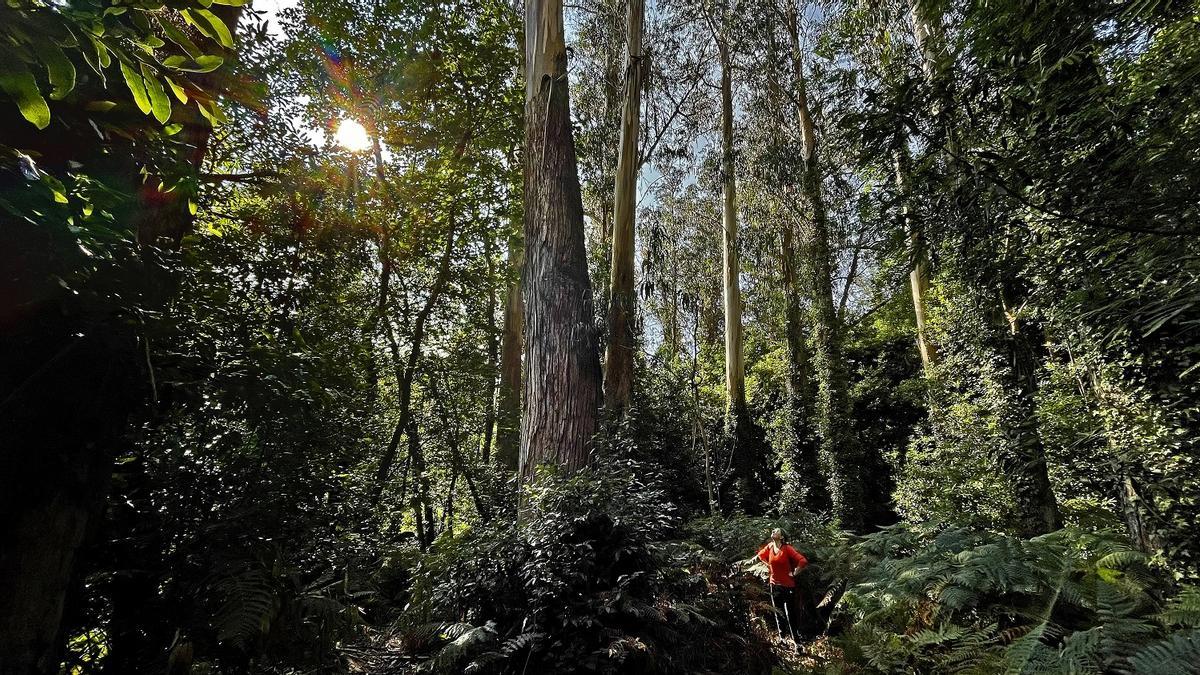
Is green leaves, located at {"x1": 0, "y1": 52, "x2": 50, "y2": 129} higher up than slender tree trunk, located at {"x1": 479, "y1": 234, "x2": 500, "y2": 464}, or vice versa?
slender tree trunk, located at {"x1": 479, "y1": 234, "x2": 500, "y2": 464}

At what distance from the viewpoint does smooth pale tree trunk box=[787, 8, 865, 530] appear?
10.7 meters

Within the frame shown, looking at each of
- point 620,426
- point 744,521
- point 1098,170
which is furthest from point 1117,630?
point 744,521

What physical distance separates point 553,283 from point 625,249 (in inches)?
110

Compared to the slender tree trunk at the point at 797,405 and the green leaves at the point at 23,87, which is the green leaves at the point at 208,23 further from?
the slender tree trunk at the point at 797,405

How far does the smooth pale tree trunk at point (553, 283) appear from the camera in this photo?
174 inches

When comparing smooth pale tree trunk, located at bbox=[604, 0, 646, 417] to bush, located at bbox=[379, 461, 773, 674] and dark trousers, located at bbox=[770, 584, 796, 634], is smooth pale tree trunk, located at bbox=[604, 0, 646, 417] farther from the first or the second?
bush, located at bbox=[379, 461, 773, 674]

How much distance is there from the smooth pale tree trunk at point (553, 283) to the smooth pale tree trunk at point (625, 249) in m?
2.18

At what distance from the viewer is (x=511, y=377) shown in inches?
456

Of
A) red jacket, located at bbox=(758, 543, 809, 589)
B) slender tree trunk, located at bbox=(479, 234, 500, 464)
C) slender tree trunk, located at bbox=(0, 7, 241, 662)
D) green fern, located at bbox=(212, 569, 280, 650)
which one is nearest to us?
slender tree trunk, located at bbox=(0, 7, 241, 662)

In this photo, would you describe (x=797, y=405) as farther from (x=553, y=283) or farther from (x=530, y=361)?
(x=530, y=361)

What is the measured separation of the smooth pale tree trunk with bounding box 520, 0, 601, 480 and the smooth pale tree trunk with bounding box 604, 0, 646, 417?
218 cm

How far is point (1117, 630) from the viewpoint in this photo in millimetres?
Answer: 2760

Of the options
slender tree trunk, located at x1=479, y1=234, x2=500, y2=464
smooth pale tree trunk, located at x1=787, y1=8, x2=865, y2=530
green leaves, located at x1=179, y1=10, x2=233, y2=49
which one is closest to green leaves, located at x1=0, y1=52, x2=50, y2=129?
green leaves, located at x1=179, y1=10, x2=233, y2=49

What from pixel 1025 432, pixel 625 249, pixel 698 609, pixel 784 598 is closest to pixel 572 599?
pixel 698 609
